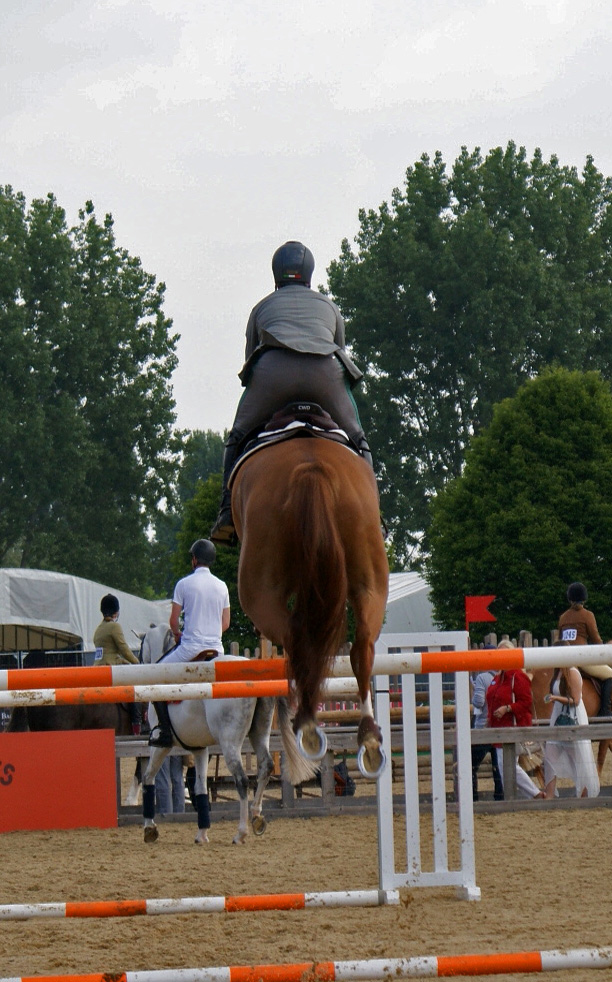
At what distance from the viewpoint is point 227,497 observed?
5297 millimetres

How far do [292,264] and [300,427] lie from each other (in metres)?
0.85

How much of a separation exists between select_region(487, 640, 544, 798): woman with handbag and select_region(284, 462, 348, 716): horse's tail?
360 inches

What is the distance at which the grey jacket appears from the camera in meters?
5.02

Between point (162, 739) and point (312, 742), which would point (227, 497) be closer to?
point (312, 742)

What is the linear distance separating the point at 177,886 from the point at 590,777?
599 cm

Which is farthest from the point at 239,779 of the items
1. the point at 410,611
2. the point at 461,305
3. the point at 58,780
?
the point at 461,305

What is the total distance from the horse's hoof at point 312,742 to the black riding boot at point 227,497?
119cm

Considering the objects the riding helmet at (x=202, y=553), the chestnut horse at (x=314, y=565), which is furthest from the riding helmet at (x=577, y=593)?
the chestnut horse at (x=314, y=565)

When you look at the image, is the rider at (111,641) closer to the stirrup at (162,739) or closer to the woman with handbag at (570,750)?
the stirrup at (162,739)

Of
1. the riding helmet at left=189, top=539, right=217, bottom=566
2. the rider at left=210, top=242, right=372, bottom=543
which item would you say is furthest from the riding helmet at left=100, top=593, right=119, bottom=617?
the rider at left=210, top=242, right=372, bottom=543

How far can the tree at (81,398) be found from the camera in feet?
164

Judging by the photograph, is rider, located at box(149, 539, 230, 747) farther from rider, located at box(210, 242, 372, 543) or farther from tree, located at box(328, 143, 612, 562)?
tree, located at box(328, 143, 612, 562)

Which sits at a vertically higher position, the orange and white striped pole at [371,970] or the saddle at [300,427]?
the saddle at [300,427]

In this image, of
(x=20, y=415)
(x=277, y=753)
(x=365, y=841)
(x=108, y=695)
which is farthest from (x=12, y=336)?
(x=108, y=695)
